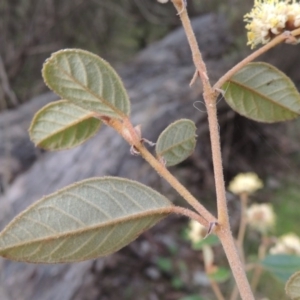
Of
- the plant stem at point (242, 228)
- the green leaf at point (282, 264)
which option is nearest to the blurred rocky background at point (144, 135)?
the plant stem at point (242, 228)

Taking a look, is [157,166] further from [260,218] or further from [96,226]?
[260,218]

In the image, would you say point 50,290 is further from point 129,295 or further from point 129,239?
point 129,239

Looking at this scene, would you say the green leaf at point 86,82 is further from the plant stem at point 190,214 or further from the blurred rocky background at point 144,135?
the blurred rocky background at point 144,135

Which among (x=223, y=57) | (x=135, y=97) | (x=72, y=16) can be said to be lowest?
(x=223, y=57)

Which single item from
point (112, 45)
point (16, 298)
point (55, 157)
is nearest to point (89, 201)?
point (16, 298)

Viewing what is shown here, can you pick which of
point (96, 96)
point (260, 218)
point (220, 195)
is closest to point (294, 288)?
point (220, 195)

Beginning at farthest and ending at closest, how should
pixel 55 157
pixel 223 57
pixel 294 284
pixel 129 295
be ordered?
pixel 223 57
pixel 129 295
pixel 55 157
pixel 294 284
